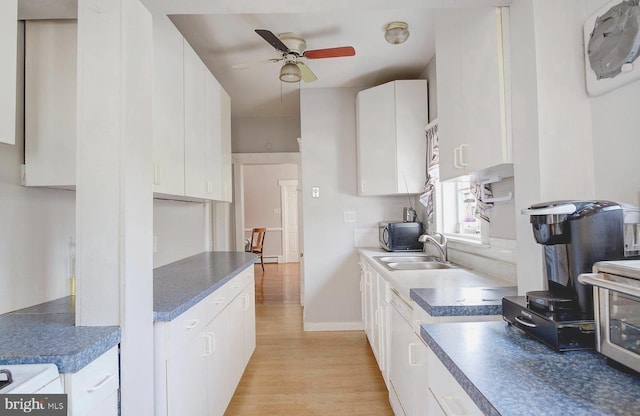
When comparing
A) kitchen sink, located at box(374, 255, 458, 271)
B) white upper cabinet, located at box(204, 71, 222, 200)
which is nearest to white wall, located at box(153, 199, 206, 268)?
white upper cabinet, located at box(204, 71, 222, 200)

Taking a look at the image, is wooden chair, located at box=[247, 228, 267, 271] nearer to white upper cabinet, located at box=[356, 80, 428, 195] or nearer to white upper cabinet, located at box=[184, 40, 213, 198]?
white upper cabinet, located at box=[356, 80, 428, 195]

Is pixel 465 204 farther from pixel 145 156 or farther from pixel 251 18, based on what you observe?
pixel 145 156

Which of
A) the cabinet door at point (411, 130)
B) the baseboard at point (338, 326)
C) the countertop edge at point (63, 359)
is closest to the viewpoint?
the countertop edge at point (63, 359)

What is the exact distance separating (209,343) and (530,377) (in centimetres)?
153

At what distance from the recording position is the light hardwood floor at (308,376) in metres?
2.24

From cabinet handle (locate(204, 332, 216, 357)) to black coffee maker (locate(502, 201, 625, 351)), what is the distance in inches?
57.1

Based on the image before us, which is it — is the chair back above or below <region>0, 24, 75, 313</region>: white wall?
below

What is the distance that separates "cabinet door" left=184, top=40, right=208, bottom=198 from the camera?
2.19 metres

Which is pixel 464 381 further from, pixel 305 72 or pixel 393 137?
pixel 393 137

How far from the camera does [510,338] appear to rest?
99cm

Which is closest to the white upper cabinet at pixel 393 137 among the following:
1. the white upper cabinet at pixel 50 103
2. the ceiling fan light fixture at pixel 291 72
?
the ceiling fan light fixture at pixel 291 72

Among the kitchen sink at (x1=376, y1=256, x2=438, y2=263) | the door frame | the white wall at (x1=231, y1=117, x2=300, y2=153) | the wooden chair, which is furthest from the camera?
the door frame

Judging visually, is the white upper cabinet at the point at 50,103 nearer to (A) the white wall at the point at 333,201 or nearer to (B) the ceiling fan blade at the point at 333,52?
(B) the ceiling fan blade at the point at 333,52

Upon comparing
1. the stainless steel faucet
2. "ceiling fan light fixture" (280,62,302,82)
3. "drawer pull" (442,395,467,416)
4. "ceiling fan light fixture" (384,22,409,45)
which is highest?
"ceiling fan light fixture" (384,22,409,45)
